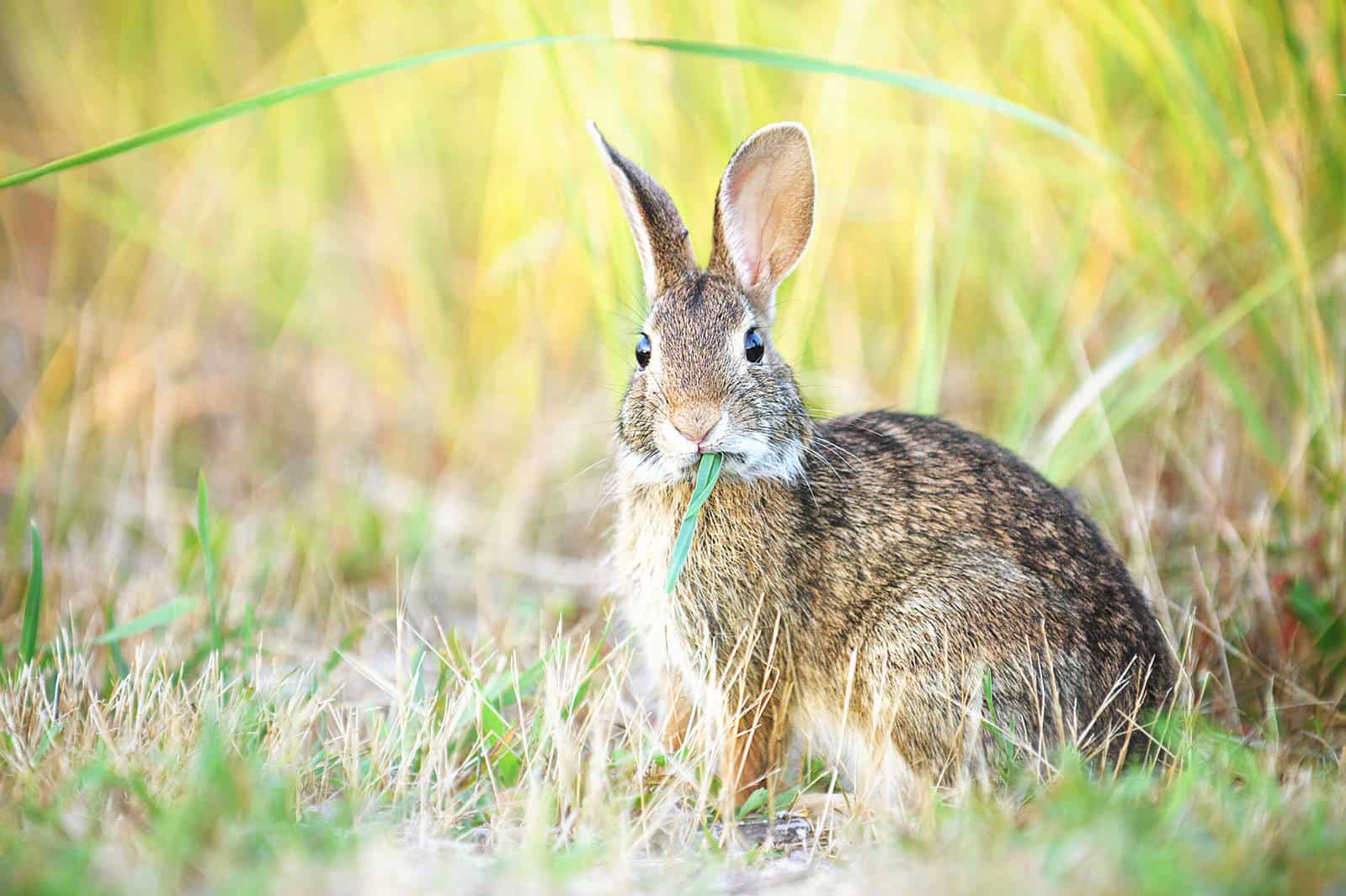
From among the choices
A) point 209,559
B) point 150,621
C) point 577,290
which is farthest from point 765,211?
point 577,290

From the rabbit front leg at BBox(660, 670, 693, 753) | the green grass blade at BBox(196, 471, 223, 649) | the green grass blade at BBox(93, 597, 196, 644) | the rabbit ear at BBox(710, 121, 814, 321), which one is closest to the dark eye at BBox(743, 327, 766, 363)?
the rabbit ear at BBox(710, 121, 814, 321)

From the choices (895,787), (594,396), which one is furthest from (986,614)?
(594,396)

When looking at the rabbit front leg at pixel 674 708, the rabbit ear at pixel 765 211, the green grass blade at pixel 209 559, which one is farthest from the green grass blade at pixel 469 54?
the rabbit front leg at pixel 674 708

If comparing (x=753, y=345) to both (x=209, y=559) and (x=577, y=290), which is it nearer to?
Answer: (x=209, y=559)

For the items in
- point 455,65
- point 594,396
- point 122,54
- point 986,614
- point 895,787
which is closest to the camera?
point 895,787

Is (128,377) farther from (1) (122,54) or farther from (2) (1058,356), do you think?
(2) (1058,356)

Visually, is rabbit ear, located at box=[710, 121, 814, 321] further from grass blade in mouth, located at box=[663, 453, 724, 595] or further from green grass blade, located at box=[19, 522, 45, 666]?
green grass blade, located at box=[19, 522, 45, 666]

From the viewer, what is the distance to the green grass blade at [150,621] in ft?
10.6

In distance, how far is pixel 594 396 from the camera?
5.73 m

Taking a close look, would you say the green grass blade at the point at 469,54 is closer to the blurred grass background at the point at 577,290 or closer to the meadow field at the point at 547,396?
the meadow field at the point at 547,396

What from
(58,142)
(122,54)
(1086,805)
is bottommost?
(1086,805)

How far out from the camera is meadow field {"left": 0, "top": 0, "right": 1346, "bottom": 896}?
2.40m

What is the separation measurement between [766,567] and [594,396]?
2600 mm

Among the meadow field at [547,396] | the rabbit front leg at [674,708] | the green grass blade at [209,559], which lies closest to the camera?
the meadow field at [547,396]
